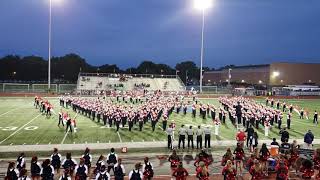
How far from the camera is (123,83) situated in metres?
69.1

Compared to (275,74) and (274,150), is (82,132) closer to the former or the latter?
(274,150)

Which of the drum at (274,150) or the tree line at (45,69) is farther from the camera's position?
the tree line at (45,69)

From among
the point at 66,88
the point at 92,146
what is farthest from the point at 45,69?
the point at 92,146

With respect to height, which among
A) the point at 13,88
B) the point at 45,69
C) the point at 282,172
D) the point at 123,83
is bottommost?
the point at 282,172

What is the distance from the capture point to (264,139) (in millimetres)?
22969

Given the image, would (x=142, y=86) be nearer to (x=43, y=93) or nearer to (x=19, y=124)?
(x=43, y=93)

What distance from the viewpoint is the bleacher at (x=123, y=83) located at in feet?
219

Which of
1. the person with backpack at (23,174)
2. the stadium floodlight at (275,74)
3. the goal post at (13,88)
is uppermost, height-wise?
the stadium floodlight at (275,74)

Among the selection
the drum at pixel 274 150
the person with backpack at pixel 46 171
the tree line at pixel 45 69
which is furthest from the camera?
the tree line at pixel 45 69

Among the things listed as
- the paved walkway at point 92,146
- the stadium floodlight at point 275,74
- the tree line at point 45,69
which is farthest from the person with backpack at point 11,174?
the tree line at point 45,69

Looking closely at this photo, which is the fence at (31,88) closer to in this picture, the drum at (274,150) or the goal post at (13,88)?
the goal post at (13,88)

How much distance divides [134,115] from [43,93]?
1371 inches

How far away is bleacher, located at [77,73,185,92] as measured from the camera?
6675 cm

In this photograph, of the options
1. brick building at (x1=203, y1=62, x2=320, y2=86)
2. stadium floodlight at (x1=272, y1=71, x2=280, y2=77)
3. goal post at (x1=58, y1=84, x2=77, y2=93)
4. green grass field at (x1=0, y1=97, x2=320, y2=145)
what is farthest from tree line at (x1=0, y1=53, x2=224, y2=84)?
green grass field at (x1=0, y1=97, x2=320, y2=145)
